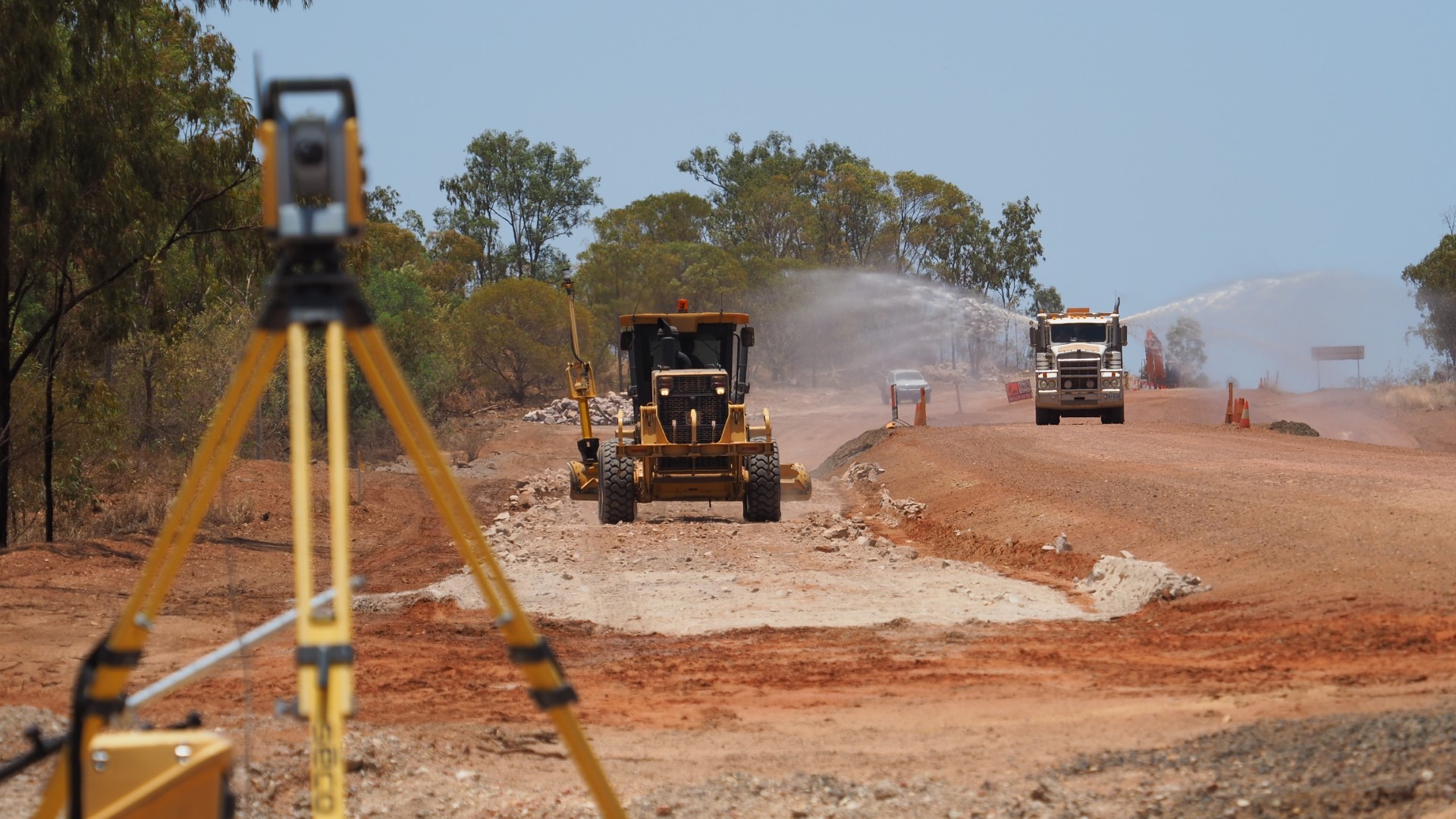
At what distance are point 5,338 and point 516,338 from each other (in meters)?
43.8

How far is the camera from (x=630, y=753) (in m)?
7.83

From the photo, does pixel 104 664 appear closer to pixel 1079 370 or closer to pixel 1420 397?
pixel 1079 370

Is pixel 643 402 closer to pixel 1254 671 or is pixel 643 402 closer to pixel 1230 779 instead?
pixel 1254 671

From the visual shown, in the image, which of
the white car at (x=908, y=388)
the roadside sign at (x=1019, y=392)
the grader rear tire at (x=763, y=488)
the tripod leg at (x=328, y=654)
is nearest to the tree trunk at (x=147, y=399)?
the grader rear tire at (x=763, y=488)

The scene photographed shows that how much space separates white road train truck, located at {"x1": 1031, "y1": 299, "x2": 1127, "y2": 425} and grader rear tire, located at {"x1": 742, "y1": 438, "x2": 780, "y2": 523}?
18783 millimetres

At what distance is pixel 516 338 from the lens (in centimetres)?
6306

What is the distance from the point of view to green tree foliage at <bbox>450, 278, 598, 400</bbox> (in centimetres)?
6312

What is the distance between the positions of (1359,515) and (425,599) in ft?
30.8

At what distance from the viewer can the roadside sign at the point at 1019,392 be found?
6272 cm

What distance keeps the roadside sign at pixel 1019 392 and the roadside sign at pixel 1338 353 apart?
1134 centimetres

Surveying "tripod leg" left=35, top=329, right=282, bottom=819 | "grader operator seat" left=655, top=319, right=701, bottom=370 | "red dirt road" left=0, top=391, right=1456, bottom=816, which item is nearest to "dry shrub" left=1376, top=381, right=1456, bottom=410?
"red dirt road" left=0, top=391, right=1456, bottom=816

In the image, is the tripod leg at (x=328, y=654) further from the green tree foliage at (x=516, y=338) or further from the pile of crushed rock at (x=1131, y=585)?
the green tree foliage at (x=516, y=338)

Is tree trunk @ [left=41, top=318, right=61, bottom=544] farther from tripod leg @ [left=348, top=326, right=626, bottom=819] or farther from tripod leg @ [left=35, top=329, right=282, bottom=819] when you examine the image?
tripod leg @ [left=348, top=326, right=626, bottom=819]

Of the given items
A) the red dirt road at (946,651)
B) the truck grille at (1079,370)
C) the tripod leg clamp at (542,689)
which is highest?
the truck grille at (1079,370)
